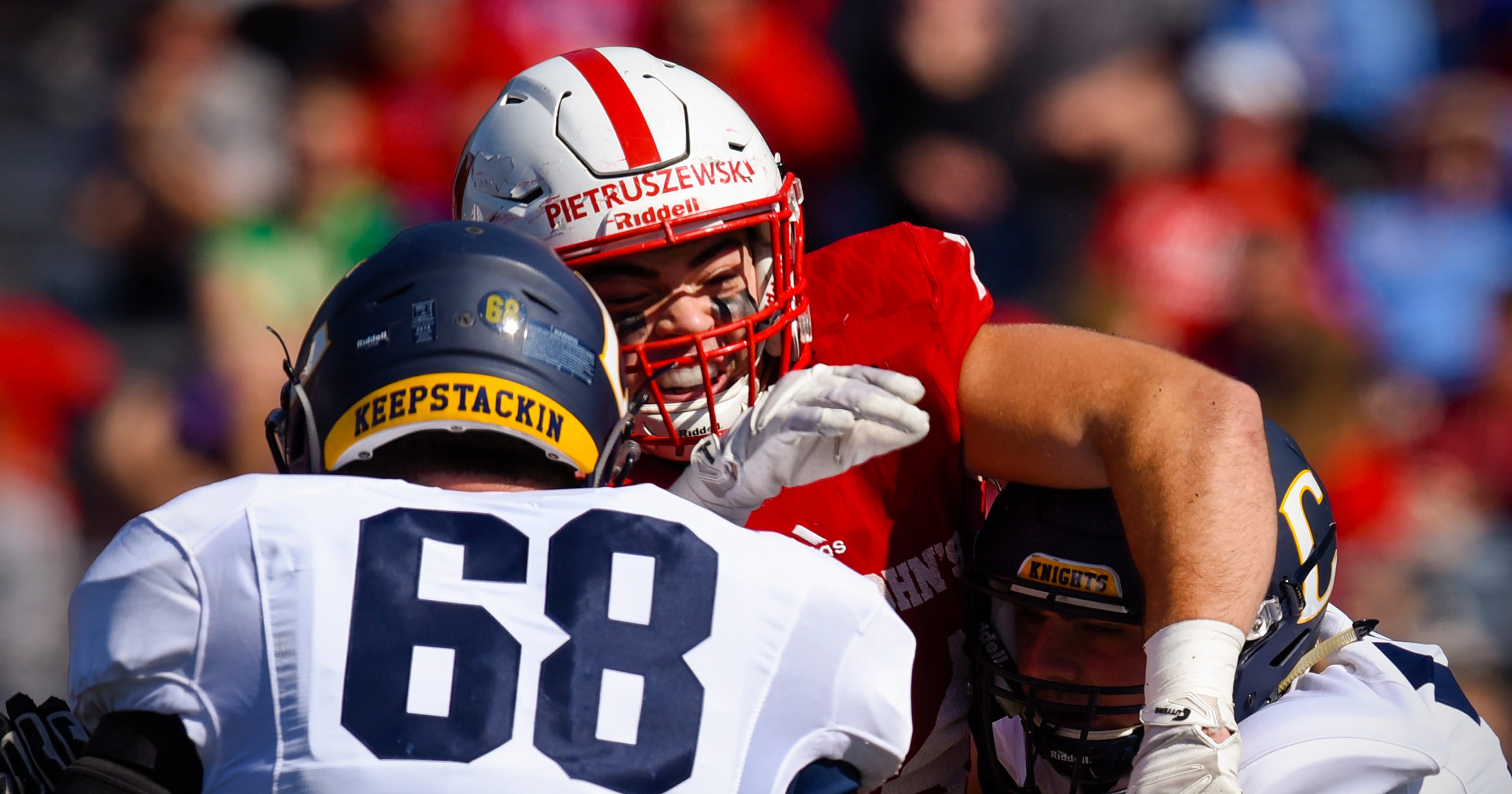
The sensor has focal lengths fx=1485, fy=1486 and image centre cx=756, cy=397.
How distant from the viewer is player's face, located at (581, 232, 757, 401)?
2.57 m

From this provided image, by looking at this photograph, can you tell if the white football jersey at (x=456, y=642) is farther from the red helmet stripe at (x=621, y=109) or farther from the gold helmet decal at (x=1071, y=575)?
the red helmet stripe at (x=621, y=109)

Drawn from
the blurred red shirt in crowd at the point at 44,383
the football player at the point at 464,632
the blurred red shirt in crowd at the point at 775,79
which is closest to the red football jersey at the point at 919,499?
the football player at the point at 464,632

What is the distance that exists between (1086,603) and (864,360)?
61 cm

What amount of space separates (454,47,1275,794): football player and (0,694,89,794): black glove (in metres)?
0.95

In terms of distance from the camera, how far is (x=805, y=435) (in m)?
2.01

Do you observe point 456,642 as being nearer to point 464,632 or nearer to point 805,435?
point 464,632

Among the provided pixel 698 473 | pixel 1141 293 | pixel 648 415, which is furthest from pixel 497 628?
pixel 1141 293

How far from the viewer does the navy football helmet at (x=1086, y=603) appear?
8.11 ft

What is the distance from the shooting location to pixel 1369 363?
16.7ft

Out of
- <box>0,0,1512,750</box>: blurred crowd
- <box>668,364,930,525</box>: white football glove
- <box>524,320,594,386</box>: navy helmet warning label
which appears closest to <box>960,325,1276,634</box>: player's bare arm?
<box>668,364,930,525</box>: white football glove

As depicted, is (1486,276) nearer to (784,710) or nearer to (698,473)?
(698,473)

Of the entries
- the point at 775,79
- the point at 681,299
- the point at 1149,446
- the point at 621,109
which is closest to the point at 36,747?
the point at 681,299

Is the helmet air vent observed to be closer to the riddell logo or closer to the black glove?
the black glove

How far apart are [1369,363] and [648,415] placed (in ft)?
11.2
